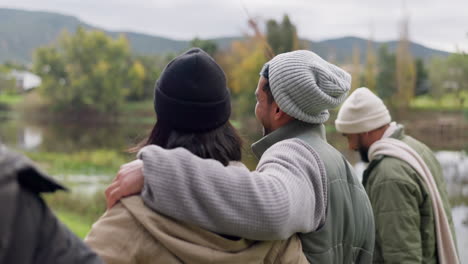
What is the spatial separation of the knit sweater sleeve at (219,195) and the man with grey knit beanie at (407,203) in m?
1.42

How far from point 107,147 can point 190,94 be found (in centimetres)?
2434

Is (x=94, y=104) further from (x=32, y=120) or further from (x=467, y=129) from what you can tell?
(x=467, y=129)

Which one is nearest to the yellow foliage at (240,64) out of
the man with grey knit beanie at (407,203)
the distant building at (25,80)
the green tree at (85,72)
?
the man with grey knit beanie at (407,203)

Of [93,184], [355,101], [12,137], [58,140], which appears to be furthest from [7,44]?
[355,101]

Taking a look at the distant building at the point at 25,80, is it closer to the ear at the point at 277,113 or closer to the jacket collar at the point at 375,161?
the jacket collar at the point at 375,161

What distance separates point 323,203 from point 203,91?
1.61 feet

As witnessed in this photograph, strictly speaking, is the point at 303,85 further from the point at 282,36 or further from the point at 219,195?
the point at 282,36

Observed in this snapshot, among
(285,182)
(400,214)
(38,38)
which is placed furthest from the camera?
(38,38)

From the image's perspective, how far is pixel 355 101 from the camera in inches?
124

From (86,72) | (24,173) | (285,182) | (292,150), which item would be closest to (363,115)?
(292,150)

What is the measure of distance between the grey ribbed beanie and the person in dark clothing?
927 mm

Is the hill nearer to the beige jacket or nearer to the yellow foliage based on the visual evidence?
the yellow foliage

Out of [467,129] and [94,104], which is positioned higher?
[467,129]

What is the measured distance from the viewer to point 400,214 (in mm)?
2678
